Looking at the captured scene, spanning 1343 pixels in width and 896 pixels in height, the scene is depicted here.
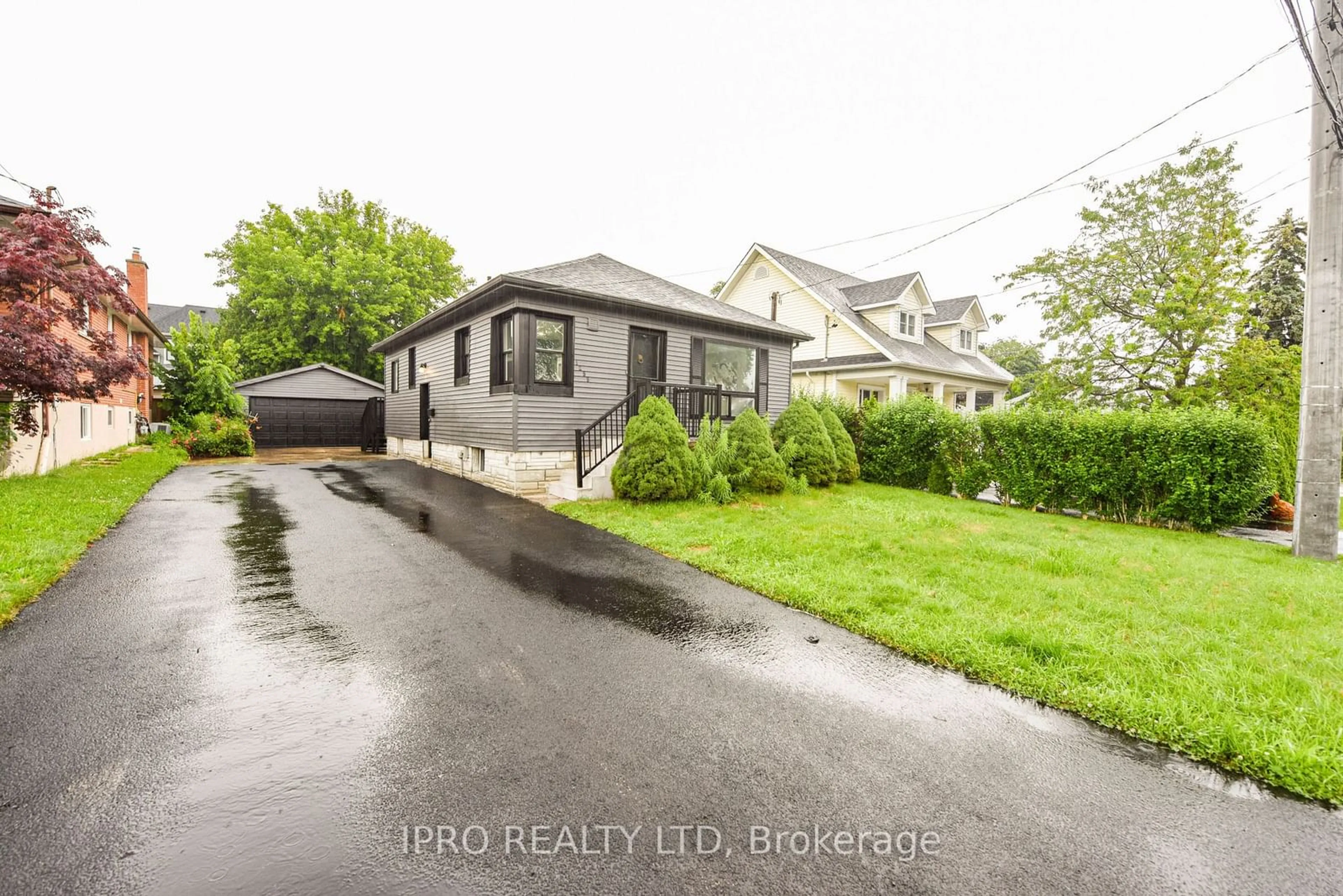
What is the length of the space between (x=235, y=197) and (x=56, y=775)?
30.8 metres

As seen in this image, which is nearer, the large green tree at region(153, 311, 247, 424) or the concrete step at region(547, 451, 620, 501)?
the concrete step at region(547, 451, 620, 501)

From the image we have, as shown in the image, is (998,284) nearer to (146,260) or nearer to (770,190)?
(770,190)

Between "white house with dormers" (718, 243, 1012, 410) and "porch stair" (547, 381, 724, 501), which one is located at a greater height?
"white house with dormers" (718, 243, 1012, 410)

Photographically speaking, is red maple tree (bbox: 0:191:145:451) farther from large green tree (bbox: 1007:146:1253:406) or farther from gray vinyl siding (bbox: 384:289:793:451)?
large green tree (bbox: 1007:146:1253:406)

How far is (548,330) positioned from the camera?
10.0 meters

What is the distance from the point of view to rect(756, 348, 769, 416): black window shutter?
13.4 m

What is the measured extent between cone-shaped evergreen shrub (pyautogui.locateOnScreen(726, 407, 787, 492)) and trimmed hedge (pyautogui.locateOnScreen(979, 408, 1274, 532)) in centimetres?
425

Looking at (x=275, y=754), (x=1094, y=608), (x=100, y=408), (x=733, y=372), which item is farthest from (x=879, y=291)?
(x=100, y=408)

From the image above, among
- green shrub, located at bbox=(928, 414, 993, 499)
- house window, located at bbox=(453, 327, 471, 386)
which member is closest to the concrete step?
house window, located at bbox=(453, 327, 471, 386)

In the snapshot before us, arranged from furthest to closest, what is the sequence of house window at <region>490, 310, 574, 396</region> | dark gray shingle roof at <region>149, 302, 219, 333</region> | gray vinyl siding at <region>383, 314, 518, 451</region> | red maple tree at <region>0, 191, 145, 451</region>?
dark gray shingle roof at <region>149, 302, 219, 333</region> → gray vinyl siding at <region>383, 314, 518, 451</region> → house window at <region>490, 310, 574, 396</region> → red maple tree at <region>0, 191, 145, 451</region>

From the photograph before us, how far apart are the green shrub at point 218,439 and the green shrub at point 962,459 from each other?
19.2m

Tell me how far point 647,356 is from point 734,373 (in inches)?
107

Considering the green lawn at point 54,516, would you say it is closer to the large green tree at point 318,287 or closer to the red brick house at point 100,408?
the red brick house at point 100,408

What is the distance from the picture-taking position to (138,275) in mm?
20484
